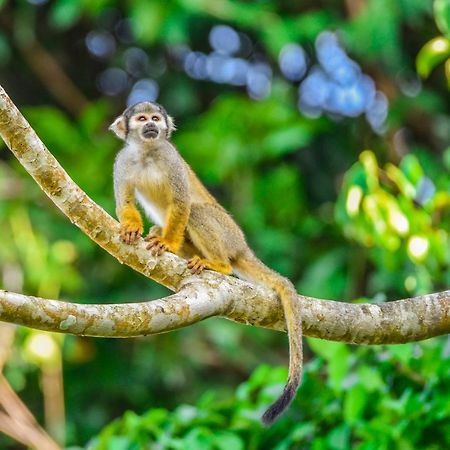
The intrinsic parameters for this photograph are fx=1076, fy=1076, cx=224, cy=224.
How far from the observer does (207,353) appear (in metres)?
9.65

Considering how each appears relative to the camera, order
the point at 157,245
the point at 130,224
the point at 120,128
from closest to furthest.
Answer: the point at 157,245 → the point at 130,224 → the point at 120,128

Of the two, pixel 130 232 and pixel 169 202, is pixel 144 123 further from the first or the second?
pixel 130 232

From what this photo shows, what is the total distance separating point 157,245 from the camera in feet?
15.3

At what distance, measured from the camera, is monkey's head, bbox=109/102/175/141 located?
5.46m

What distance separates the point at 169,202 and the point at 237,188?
12.8ft

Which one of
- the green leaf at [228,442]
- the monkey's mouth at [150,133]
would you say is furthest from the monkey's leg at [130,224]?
the green leaf at [228,442]

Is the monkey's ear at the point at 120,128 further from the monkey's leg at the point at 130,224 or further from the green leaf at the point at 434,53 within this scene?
the green leaf at the point at 434,53

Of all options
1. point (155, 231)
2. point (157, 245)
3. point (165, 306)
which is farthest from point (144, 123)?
point (165, 306)

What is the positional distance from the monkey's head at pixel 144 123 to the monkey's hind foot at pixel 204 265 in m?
0.78

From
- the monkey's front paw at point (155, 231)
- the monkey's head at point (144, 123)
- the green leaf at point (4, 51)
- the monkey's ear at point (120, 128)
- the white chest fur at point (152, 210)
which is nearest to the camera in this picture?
the monkey's front paw at point (155, 231)

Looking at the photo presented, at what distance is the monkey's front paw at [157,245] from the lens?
4377 millimetres

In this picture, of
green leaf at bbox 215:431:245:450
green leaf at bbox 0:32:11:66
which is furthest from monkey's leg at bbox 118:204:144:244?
green leaf at bbox 0:32:11:66

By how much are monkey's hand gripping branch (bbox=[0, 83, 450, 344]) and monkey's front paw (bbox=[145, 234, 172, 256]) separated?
0.09 metres

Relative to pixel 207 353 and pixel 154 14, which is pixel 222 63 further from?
pixel 207 353
